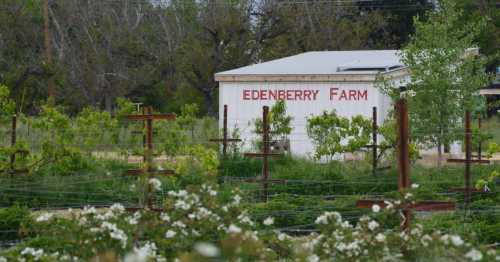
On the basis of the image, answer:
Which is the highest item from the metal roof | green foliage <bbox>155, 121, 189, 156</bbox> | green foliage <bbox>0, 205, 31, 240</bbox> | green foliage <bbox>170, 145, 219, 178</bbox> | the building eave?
the metal roof

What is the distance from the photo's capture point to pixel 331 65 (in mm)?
26250

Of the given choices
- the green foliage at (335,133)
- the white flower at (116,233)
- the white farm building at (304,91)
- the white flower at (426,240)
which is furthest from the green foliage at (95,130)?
the white flower at (426,240)

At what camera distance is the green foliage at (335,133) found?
19.1 m

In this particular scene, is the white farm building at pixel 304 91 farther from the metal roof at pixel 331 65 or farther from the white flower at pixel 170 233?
the white flower at pixel 170 233

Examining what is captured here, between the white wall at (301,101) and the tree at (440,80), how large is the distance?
398 centimetres

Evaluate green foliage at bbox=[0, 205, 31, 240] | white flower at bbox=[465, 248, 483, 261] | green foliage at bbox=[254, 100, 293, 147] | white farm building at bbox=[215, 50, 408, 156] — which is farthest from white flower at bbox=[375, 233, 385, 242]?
white farm building at bbox=[215, 50, 408, 156]

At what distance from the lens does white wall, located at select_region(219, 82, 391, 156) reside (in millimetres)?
23891

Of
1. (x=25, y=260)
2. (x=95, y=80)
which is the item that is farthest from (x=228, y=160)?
(x=95, y=80)

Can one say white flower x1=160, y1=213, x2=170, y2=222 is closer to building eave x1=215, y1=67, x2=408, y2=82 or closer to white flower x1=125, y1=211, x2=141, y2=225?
white flower x1=125, y1=211, x2=141, y2=225

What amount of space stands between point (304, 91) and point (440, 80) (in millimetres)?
5815

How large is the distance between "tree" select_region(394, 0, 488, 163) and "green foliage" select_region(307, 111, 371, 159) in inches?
35.2

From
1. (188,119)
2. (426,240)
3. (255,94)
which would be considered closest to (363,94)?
(255,94)

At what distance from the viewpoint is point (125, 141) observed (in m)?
20.1

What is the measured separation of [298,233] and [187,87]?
Result: 2923cm
